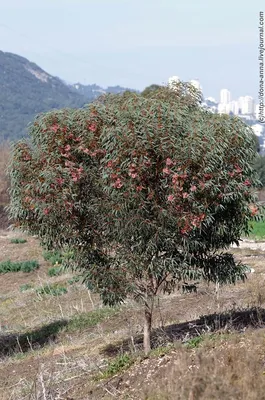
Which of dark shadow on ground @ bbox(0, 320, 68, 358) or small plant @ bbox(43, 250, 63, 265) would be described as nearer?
dark shadow on ground @ bbox(0, 320, 68, 358)

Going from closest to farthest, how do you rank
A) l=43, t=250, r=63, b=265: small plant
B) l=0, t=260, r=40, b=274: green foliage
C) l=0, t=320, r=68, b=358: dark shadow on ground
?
l=0, t=320, r=68, b=358: dark shadow on ground
l=0, t=260, r=40, b=274: green foliage
l=43, t=250, r=63, b=265: small plant

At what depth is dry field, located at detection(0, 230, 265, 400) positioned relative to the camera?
643cm

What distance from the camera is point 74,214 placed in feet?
28.2

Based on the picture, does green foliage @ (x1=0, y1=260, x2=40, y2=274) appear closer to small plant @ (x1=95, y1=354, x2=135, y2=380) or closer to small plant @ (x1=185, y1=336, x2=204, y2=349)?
small plant @ (x1=95, y1=354, x2=135, y2=380)

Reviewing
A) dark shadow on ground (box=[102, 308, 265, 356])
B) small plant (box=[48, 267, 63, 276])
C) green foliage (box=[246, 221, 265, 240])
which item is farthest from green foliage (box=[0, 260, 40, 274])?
dark shadow on ground (box=[102, 308, 265, 356])

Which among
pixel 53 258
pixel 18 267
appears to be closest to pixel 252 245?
pixel 53 258

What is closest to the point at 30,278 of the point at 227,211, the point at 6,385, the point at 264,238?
the point at 264,238

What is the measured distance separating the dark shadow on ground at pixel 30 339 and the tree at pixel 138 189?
3.68 metres

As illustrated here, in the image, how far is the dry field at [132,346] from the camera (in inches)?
253

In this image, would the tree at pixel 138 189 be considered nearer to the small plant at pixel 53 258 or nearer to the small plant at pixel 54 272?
the small plant at pixel 54 272

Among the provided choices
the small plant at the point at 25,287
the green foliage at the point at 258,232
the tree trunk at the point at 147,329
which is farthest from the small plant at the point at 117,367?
the green foliage at the point at 258,232

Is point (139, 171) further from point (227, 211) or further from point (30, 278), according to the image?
point (30, 278)

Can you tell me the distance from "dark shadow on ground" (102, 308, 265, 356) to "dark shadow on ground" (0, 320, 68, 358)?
83.5 inches

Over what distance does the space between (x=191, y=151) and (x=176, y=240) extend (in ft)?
3.70
